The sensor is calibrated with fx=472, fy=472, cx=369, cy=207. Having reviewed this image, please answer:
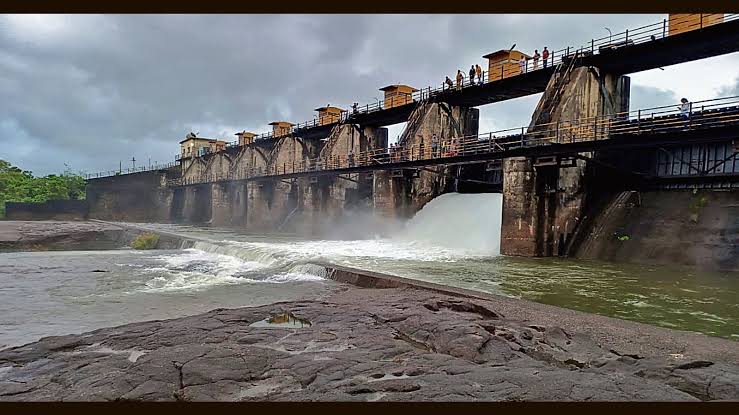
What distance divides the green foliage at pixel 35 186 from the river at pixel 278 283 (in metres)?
46.0

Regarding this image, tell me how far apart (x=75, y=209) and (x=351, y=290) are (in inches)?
2076

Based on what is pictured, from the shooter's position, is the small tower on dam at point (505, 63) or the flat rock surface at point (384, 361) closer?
the flat rock surface at point (384, 361)

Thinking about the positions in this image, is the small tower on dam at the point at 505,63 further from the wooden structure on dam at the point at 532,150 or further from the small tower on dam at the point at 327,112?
the small tower on dam at the point at 327,112

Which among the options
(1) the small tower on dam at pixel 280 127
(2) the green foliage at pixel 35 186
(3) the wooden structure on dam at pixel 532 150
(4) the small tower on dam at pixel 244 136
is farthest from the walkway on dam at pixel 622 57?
(2) the green foliage at pixel 35 186

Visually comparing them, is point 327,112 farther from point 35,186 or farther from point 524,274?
point 35,186

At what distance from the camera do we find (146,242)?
22312 millimetres

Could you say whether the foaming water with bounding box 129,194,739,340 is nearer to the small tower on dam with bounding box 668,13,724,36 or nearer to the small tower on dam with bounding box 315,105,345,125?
the small tower on dam with bounding box 668,13,724,36

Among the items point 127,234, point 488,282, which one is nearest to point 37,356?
point 488,282

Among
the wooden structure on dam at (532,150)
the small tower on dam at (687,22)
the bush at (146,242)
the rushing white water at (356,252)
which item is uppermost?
the small tower on dam at (687,22)

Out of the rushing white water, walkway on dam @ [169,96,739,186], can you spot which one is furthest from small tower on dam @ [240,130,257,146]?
the rushing white water

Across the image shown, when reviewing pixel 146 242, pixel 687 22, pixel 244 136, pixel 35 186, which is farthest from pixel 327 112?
pixel 35 186

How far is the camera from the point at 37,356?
5.42 metres

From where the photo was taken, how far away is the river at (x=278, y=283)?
8242mm

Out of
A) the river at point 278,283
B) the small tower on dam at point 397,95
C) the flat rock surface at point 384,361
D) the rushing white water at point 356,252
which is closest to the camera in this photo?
the flat rock surface at point 384,361
